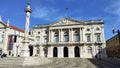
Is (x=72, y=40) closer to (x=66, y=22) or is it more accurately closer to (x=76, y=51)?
(x=76, y=51)

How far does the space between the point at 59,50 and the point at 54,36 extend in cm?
603

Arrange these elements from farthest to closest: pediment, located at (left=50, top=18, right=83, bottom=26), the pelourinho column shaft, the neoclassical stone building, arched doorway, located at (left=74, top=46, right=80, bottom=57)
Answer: pediment, located at (left=50, top=18, right=83, bottom=26) < arched doorway, located at (left=74, top=46, right=80, bottom=57) < the neoclassical stone building < the pelourinho column shaft

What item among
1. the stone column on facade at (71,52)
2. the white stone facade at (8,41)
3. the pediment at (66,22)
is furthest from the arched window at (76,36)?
the white stone facade at (8,41)

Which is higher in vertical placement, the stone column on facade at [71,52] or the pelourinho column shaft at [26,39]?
the pelourinho column shaft at [26,39]

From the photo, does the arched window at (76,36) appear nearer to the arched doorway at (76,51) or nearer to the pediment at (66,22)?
the arched doorway at (76,51)

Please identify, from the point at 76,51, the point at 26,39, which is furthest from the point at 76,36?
the point at 26,39

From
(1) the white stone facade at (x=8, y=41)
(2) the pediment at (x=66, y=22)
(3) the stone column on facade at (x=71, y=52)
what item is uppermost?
(2) the pediment at (x=66, y=22)

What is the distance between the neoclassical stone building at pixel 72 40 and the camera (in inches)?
1784

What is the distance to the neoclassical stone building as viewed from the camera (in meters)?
45.3

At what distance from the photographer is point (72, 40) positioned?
47.0 metres

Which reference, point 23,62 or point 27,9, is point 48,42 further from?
point 23,62

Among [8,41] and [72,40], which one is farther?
[72,40]

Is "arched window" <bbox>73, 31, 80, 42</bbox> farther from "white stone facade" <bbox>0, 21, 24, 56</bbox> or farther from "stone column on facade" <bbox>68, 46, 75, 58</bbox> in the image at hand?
"white stone facade" <bbox>0, 21, 24, 56</bbox>

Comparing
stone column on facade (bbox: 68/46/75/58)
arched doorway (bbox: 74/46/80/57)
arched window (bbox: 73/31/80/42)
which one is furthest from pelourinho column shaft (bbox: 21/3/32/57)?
arched doorway (bbox: 74/46/80/57)
